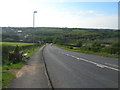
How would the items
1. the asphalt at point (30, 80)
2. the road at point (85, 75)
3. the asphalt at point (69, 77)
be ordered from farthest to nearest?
the asphalt at point (30, 80), the asphalt at point (69, 77), the road at point (85, 75)

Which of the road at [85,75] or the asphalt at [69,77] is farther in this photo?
the asphalt at [69,77]

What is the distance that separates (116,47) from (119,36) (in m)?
4.93

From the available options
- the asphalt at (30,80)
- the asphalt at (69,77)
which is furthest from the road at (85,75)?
the asphalt at (30,80)

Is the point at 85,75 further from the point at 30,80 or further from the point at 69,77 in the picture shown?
the point at 30,80

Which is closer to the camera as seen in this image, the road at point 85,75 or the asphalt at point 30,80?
the road at point 85,75

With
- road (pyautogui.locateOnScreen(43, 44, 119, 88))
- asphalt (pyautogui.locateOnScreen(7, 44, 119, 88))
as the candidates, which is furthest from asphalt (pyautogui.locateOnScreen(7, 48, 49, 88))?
road (pyautogui.locateOnScreen(43, 44, 119, 88))

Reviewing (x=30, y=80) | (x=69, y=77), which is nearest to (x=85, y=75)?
(x=69, y=77)

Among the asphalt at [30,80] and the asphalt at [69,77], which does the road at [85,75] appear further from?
the asphalt at [30,80]

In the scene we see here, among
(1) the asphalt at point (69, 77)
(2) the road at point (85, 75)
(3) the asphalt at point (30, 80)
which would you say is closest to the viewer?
(2) the road at point (85, 75)

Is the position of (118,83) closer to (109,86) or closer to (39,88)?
(109,86)

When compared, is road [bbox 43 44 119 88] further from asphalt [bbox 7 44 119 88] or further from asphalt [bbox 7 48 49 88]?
asphalt [bbox 7 48 49 88]

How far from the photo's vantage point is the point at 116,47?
113ft

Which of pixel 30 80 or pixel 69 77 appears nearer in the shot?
pixel 30 80

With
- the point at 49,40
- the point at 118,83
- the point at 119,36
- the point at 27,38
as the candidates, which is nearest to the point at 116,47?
the point at 119,36
